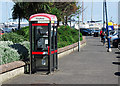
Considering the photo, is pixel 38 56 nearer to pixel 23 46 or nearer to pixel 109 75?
pixel 23 46

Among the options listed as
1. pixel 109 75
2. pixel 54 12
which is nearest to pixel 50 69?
pixel 109 75

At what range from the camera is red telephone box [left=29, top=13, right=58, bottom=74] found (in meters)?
12.7

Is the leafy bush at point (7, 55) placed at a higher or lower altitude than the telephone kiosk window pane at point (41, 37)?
lower

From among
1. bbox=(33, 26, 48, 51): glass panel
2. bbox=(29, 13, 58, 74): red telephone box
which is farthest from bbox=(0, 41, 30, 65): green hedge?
bbox=(33, 26, 48, 51): glass panel

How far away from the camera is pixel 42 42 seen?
1311cm

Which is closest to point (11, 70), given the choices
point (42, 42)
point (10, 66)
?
point (10, 66)

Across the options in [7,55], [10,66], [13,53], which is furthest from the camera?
[13,53]

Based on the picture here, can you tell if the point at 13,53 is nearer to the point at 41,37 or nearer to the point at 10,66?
the point at 41,37

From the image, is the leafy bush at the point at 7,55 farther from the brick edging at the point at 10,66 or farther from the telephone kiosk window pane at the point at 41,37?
the telephone kiosk window pane at the point at 41,37

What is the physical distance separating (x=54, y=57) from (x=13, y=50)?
1930 mm

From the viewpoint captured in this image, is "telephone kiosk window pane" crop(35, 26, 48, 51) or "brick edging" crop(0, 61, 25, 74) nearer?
"brick edging" crop(0, 61, 25, 74)

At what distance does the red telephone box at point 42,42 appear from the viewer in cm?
1267

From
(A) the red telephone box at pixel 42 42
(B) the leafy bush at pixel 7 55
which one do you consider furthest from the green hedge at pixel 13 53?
(A) the red telephone box at pixel 42 42

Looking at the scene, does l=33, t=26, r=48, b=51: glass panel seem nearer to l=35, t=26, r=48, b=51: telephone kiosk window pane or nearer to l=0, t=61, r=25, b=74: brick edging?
l=35, t=26, r=48, b=51: telephone kiosk window pane
